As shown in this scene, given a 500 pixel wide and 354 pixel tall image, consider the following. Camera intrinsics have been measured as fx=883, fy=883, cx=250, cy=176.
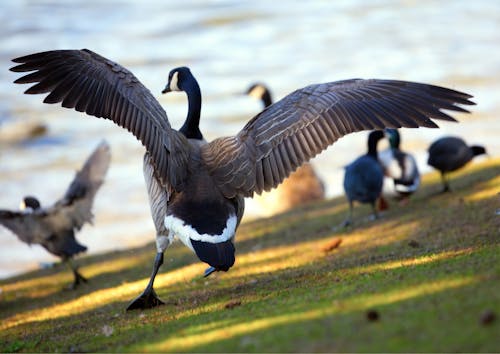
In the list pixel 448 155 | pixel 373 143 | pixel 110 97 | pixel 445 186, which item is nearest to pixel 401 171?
pixel 373 143

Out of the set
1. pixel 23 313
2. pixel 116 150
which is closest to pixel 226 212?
pixel 23 313

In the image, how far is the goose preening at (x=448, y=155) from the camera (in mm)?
13812

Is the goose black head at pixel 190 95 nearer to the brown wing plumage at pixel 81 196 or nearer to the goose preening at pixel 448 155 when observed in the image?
the brown wing plumage at pixel 81 196

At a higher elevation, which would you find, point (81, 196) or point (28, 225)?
point (81, 196)

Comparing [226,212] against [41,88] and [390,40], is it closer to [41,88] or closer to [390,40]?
[41,88]

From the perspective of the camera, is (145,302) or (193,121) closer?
(145,302)

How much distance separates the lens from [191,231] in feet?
25.7

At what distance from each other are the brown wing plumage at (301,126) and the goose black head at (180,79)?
1.41 metres

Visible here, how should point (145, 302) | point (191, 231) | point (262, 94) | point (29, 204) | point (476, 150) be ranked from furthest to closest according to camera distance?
point (262, 94) < point (476, 150) < point (29, 204) < point (145, 302) < point (191, 231)

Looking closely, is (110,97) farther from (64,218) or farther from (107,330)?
(64,218)

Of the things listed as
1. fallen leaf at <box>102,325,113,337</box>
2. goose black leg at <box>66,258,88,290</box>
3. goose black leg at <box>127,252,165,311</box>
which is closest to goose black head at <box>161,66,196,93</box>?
goose black leg at <box>127,252,165,311</box>

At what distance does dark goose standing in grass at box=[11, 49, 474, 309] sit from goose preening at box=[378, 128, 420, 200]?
184 inches

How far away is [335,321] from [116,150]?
15.4 metres

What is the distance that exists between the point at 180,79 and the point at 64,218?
362 cm
